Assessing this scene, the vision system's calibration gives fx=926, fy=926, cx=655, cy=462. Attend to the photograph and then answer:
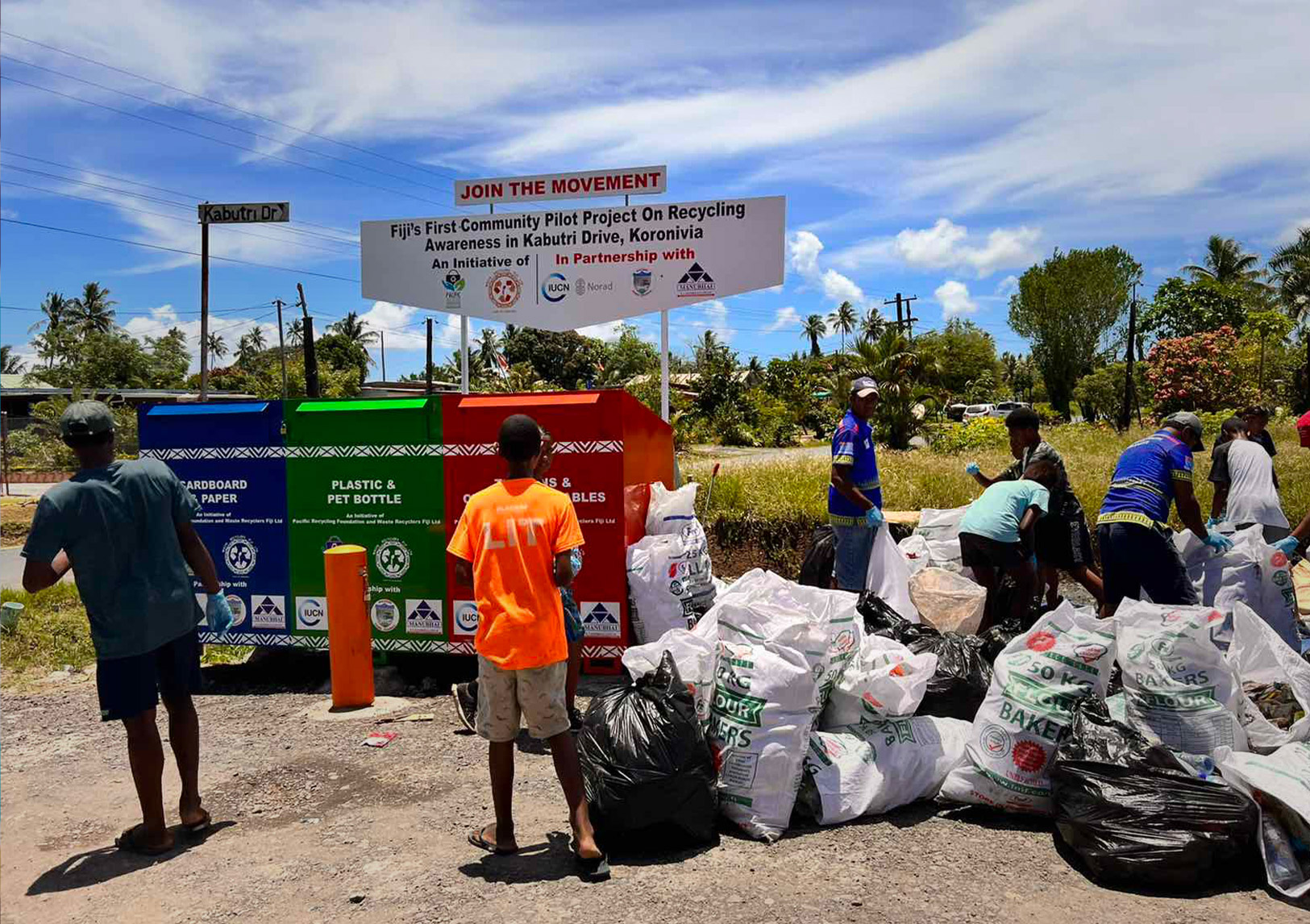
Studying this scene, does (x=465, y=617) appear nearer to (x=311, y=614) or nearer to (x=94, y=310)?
(x=311, y=614)

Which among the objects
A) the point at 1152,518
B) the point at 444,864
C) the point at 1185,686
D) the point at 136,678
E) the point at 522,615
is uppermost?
the point at 1152,518

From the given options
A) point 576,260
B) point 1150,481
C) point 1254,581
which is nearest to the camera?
point 1150,481

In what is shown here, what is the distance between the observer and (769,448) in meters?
32.1

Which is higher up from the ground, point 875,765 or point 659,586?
point 659,586

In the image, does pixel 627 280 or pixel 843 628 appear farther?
pixel 627 280

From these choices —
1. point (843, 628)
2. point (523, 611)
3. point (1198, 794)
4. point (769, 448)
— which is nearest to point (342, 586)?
point (523, 611)

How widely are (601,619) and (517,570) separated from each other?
2.34 metres

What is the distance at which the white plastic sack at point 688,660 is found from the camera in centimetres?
403

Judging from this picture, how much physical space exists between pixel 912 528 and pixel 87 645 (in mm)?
6907

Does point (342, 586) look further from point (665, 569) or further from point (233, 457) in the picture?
point (665, 569)

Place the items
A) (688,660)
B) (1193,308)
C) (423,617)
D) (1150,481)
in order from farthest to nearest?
(1193,308) → (423,617) → (1150,481) → (688,660)

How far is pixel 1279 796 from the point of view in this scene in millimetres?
3211

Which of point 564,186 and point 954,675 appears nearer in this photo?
point 954,675

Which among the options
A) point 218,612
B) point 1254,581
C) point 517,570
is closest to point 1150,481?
point 1254,581
